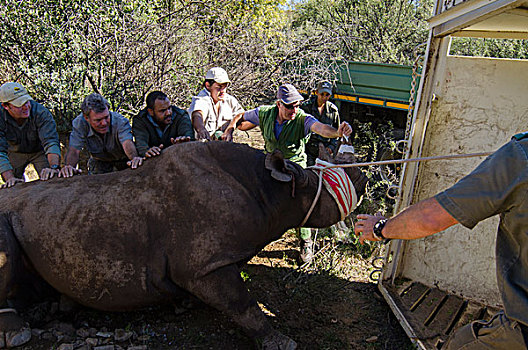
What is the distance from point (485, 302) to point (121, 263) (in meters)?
3.93

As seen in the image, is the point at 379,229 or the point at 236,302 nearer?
the point at 379,229

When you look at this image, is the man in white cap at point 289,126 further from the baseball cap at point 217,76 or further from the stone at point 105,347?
the stone at point 105,347

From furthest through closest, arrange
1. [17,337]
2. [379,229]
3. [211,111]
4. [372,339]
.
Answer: [211,111] < [372,339] < [17,337] < [379,229]

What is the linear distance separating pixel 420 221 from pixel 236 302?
189 cm

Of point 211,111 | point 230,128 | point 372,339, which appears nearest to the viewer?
point 372,339

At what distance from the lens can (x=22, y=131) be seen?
5547 millimetres

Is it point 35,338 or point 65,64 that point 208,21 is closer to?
point 65,64

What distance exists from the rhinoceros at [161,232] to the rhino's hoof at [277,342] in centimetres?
1

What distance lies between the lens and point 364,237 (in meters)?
2.92

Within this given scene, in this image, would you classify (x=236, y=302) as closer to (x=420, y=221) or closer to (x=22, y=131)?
(x=420, y=221)

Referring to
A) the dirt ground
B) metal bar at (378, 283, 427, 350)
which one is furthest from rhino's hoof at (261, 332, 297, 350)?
metal bar at (378, 283, 427, 350)

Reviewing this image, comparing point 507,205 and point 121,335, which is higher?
point 507,205

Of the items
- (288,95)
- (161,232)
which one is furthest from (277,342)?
(288,95)

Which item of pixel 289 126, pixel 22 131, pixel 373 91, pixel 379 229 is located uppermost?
pixel 373 91
